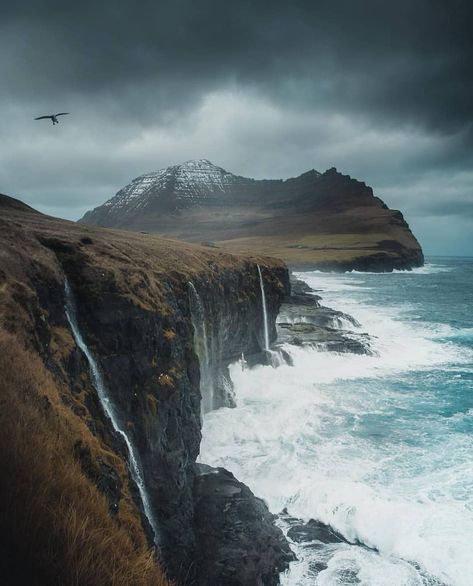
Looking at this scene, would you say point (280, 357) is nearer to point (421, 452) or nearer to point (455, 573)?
point (421, 452)

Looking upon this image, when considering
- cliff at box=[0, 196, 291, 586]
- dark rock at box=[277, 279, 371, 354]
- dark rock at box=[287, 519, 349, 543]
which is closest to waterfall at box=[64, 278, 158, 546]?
cliff at box=[0, 196, 291, 586]

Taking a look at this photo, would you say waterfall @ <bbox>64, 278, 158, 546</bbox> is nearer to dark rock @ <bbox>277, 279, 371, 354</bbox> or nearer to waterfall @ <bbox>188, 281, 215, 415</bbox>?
waterfall @ <bbox>188, 281, 215, 415</bbox>

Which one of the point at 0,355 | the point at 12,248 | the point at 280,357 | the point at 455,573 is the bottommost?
the point at 455,573

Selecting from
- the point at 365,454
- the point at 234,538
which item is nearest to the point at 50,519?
the point at 234,538

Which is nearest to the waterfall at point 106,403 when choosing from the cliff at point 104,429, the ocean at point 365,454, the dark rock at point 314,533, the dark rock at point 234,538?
the cliff at point 104,429

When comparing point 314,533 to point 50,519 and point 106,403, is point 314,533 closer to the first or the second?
point 106,403

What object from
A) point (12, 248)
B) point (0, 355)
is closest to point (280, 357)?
point (12, 248)
